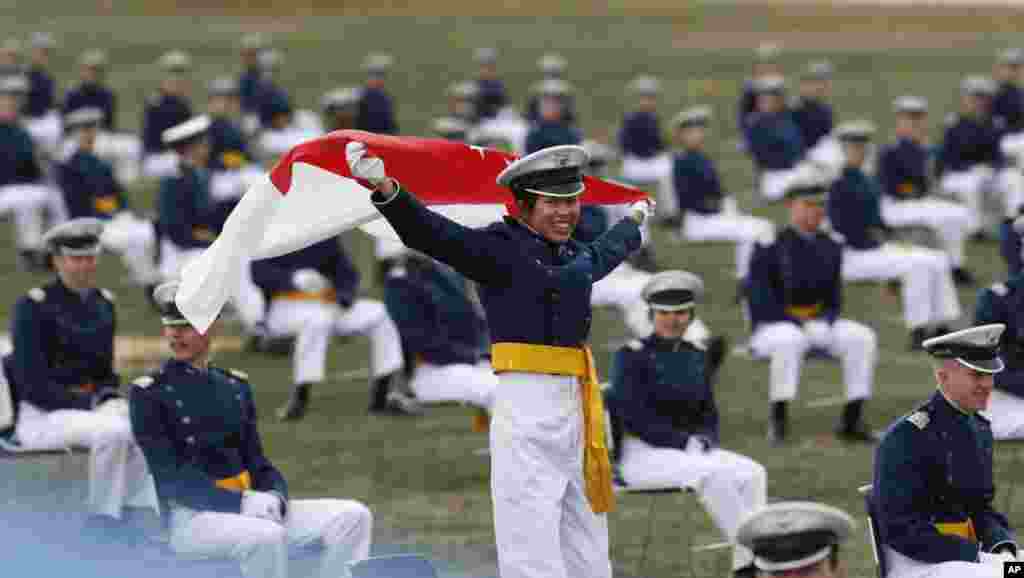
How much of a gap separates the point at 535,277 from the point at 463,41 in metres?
25.0

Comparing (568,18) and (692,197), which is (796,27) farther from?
(692,197)

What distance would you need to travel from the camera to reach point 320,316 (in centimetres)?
1470

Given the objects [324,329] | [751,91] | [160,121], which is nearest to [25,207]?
[160,121]

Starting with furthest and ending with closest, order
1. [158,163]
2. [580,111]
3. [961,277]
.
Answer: [580,111] → [158,163] → [961,277]

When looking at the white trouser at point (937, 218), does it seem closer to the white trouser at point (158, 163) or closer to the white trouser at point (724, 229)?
the white trouser at point (724, 229)

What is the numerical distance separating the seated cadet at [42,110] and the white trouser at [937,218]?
9.55 meters

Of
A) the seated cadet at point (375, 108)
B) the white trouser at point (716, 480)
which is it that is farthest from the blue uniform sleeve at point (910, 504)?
the seated cadet at point (375, 108)

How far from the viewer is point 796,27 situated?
34.7m

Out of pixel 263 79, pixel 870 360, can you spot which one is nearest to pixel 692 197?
pixel 870 360

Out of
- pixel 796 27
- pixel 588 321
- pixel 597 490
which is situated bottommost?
pixel 796 27

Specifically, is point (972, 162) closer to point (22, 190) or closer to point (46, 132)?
point (22, 190)

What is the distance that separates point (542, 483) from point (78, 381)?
4575 mm

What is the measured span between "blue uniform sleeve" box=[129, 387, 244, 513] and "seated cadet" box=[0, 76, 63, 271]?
393 inches

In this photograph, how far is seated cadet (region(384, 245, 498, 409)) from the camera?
43.5 ft
